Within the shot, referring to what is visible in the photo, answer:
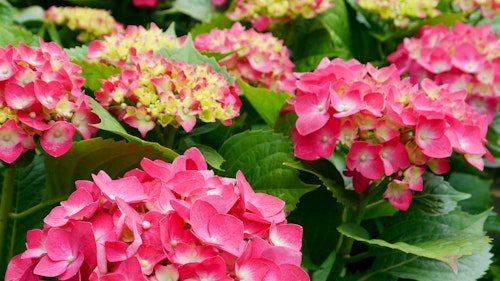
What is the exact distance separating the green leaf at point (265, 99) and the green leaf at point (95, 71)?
239 millimetres

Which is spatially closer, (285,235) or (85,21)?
(285,235)

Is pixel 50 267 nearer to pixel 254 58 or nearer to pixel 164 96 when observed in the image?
pixel 164 96

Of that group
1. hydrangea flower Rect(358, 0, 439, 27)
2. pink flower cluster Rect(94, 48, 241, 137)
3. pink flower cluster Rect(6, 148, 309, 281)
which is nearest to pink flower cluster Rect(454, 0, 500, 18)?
hydrangea flower Rect(358, 0, 439, 27)

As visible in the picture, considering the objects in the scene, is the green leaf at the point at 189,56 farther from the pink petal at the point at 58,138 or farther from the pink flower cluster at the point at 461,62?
the pink flower cluster at the point at 461,62

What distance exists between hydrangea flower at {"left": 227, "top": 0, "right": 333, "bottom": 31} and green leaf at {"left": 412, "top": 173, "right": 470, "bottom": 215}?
0.57m

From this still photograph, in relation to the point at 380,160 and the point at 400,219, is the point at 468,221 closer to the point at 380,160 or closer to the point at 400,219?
the point at 400,219

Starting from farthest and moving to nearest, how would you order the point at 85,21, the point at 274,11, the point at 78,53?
the point at 85,21 → the point at 274,11 → the point at 78,53

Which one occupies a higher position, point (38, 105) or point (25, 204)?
point (38, 105)

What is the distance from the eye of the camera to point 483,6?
5.90 feet

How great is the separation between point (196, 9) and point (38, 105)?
3.68 feet

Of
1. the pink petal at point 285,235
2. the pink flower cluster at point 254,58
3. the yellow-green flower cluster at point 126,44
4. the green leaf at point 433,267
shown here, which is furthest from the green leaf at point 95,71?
the green leaf at point 433,267

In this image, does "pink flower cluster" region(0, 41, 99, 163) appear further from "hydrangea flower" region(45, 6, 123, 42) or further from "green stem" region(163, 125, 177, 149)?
"hydrangea flower" region(45, 6, 123, 42)

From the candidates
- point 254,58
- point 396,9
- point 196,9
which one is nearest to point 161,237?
point 254,58

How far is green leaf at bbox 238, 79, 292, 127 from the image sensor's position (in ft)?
4.25
